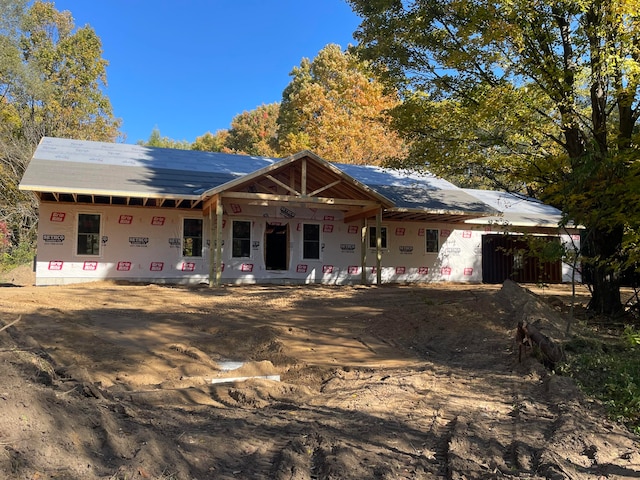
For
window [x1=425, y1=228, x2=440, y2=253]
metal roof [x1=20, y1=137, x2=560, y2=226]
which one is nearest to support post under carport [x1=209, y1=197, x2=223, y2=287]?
metal roof [x1=20, y1=137, x2=560, y2=226]

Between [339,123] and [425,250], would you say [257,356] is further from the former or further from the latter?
[339,123]

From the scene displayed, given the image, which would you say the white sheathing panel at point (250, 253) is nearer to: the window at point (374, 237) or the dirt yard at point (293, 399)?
the window at point (374, 237)

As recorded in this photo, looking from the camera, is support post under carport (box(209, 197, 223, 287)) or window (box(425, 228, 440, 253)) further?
window (box(425, 228, 440, 253))

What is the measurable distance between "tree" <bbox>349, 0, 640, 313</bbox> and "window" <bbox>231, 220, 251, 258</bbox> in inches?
273

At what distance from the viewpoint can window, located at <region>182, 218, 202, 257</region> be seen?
1689cm

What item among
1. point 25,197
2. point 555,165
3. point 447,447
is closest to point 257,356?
point 447,447

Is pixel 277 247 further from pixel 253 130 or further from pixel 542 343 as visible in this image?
pixel 253 130

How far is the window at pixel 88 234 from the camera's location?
15.8 m

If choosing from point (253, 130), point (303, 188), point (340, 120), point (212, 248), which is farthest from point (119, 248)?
point (253, 130)

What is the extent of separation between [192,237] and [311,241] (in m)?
4.44

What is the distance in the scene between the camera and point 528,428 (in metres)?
4.43

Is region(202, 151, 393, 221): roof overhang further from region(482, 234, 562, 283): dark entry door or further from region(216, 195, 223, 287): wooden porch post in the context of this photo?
region(482, 234, 562, 283): dark entry door

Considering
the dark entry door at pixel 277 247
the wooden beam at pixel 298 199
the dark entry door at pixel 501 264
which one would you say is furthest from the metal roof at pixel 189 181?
the dark entry door at pixel 277 247

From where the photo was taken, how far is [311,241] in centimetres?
1850
